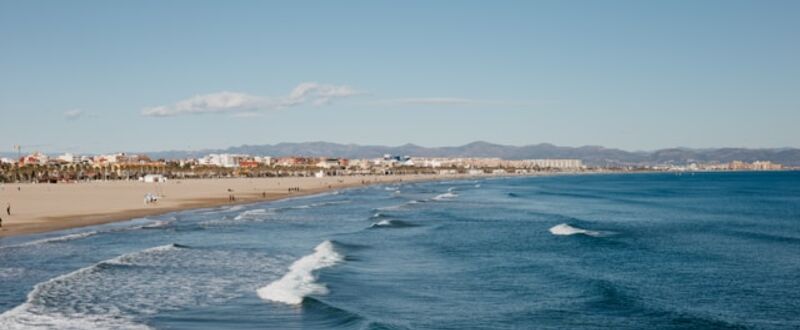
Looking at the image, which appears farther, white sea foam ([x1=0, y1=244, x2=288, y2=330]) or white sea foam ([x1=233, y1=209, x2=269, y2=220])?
white sea foam ([x1=233, y1=209, x2=269, y2=220])

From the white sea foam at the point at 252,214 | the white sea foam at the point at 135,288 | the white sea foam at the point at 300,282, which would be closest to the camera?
the white sea foam at the point at 135,288

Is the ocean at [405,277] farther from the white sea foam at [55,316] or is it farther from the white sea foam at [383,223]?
the white sea foam at [383,223]

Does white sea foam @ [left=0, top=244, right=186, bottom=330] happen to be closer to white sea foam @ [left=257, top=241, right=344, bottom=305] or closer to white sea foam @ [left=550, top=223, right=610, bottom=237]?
white sea foam @ [left=257, top=241, right=344, bottom=305]

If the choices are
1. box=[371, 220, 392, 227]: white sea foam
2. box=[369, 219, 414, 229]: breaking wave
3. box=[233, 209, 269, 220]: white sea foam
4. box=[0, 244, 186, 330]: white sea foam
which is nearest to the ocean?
box=[0, 244, 186, 330]: white sea foam

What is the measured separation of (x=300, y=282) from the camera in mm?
23469

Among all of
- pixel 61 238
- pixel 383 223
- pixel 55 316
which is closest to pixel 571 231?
pixel 383 223

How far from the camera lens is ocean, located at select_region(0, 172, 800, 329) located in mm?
18234

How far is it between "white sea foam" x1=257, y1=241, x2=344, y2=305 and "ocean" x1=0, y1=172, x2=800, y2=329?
0.25ft

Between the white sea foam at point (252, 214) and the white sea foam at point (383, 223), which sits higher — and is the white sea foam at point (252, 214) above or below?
above

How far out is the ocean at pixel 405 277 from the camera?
18234 mm

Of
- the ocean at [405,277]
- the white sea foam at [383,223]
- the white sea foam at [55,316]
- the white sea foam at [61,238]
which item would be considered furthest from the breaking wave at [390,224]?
the white sea foam at [55,316]

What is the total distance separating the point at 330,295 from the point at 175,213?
3860 cm

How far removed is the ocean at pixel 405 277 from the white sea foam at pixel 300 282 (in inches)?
3.0

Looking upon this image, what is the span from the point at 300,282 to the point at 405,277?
3542 mm
